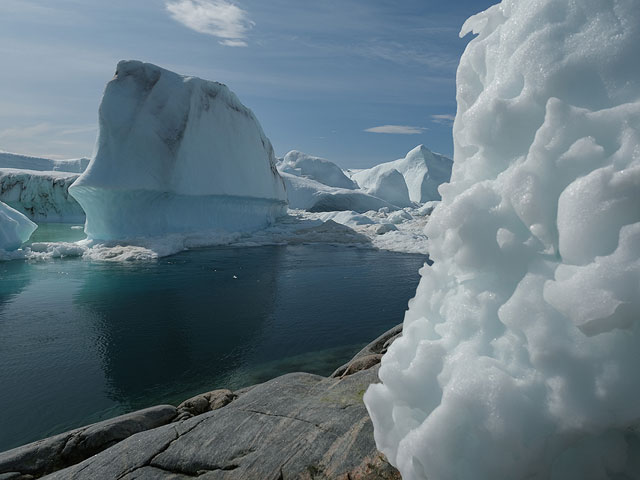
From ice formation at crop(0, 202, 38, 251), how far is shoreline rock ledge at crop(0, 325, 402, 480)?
15.1 m

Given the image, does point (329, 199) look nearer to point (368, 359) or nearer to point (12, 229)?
point (12, 229)

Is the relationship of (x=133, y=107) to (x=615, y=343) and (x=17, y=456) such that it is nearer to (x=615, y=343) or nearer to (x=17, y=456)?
(x=17, y=456)

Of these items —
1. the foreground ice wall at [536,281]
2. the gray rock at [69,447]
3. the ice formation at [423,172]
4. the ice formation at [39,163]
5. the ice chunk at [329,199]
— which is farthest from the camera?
the ice formation at [423,172]

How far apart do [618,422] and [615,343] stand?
29 centimetres

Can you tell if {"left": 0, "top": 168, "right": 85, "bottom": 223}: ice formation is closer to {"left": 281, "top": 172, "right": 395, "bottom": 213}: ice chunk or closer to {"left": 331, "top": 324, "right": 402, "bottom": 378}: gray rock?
{"left": 281, "top": 172, "right": 395, "bottom": 213}: ice chunk

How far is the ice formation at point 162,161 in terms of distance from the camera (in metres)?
18.1

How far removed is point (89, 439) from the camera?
13.4 feet

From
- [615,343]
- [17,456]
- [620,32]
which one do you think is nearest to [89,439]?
[17,456]

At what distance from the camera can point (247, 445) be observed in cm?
321

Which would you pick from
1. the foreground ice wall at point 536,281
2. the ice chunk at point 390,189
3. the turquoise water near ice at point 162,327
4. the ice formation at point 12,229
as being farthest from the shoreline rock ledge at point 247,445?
the ice chunk at point 390,189

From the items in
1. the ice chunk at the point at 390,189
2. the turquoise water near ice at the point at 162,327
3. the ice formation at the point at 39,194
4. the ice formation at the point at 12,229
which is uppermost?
the ice chunk at the point at 390,189

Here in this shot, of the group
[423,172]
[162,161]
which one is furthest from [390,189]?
[162,161]

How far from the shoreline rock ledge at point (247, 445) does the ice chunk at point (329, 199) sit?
32644 mm

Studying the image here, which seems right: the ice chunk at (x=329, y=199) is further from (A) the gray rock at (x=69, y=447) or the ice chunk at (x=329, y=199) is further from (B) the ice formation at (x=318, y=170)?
(A) the gray rock at (x=69, y=447)
